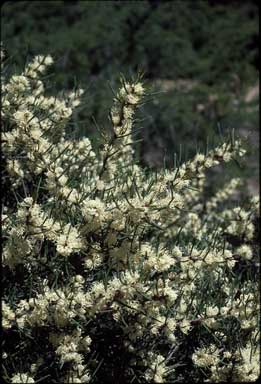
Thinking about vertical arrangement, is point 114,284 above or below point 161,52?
below

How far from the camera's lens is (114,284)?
2.28 meters

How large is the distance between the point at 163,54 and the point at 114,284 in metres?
6.54

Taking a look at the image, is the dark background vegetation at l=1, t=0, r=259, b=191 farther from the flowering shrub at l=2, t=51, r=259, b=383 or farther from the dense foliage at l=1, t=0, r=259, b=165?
the flowering shrub at l=2, t=51, r=259, b=383

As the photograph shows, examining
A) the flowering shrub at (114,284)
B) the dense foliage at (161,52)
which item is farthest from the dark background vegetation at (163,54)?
the flowering shrub at (114,284)

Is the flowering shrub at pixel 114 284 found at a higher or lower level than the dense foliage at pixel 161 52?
lower

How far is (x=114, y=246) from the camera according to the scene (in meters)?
2.48

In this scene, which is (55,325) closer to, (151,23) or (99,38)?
(99,38)

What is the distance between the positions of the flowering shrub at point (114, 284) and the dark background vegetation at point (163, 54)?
320 centimetres

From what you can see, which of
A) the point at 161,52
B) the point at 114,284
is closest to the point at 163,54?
the point at 161,52

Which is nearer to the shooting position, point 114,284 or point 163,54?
point 114,284

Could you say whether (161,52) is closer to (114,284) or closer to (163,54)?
(163,54)

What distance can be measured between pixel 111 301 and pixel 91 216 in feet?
1.02

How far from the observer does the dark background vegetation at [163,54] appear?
21.8 ft

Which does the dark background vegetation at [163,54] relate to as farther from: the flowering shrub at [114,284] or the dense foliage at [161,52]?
the flowering shrub at [114,284]
